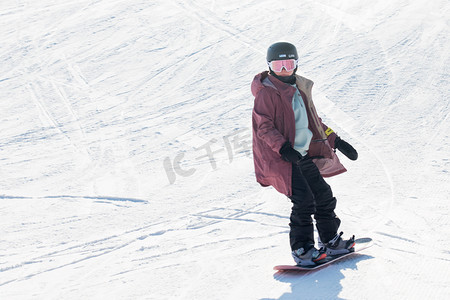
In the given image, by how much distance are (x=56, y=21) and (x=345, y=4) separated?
5836mm

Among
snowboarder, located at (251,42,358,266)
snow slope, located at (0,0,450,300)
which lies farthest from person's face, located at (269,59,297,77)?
snow slope, located at (0,0,450,300)

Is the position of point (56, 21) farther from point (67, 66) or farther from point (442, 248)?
point (442, 248)

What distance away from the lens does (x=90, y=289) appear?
157 inches

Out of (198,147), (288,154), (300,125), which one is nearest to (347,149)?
(300,125)

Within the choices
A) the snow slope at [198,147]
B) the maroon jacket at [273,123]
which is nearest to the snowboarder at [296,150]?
the maroon jacket at [273,123]

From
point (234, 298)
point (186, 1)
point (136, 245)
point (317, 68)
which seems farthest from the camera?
point (186, 1)

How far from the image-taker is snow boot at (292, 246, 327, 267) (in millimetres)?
3893

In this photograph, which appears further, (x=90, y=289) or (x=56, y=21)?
(x=56, y=21)

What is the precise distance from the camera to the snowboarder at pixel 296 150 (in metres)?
3.81

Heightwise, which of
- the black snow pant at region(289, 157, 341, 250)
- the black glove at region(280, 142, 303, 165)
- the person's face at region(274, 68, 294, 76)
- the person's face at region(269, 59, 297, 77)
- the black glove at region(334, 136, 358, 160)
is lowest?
the black snow pant at region(289, 157, 341, 250)

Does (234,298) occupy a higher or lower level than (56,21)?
lower

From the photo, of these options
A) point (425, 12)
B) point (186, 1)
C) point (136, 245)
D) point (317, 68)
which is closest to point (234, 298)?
point (136, 245)

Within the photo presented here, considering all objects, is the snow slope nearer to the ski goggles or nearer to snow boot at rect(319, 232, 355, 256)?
snow boot at rect(319, 232, 355, 256)

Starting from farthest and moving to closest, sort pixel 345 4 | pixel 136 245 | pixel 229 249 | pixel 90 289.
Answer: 1. pixel 345 4
2. pixel 136 245
3. pixel 229 249
4. pixel 90 289
